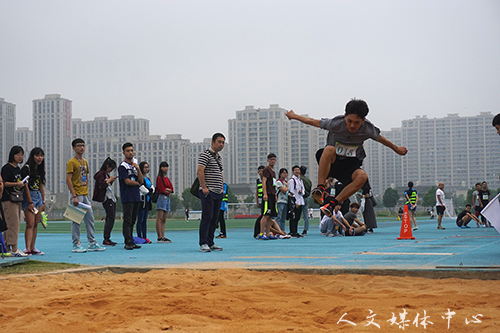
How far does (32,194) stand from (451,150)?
170m

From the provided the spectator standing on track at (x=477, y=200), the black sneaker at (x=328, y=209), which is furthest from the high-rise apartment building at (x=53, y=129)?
the black sneaker at (x=328, y=209)

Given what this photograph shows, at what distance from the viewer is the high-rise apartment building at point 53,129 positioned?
147 meters

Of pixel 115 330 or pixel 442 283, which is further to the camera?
pixel 442 283

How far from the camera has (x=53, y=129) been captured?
146375mm

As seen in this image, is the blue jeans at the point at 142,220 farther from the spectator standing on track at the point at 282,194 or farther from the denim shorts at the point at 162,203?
the spectator standing on track at the point at 282,194

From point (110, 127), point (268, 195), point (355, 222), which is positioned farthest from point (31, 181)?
point (110, 127)

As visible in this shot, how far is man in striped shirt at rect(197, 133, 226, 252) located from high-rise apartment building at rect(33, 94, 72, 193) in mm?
145365

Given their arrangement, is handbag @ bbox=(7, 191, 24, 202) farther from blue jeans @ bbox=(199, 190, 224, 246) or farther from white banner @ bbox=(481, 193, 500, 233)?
white banner @ bbox=(481, 193, 500, 233)

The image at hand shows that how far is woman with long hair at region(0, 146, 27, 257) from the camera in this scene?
8094mm

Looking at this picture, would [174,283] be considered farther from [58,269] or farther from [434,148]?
[434,148]

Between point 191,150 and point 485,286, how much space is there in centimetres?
16537

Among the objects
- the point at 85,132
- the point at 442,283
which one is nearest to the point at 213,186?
the point at 442,283

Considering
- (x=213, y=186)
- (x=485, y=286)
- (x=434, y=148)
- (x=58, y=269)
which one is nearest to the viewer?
(x=485, y=286)

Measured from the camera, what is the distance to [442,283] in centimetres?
473
